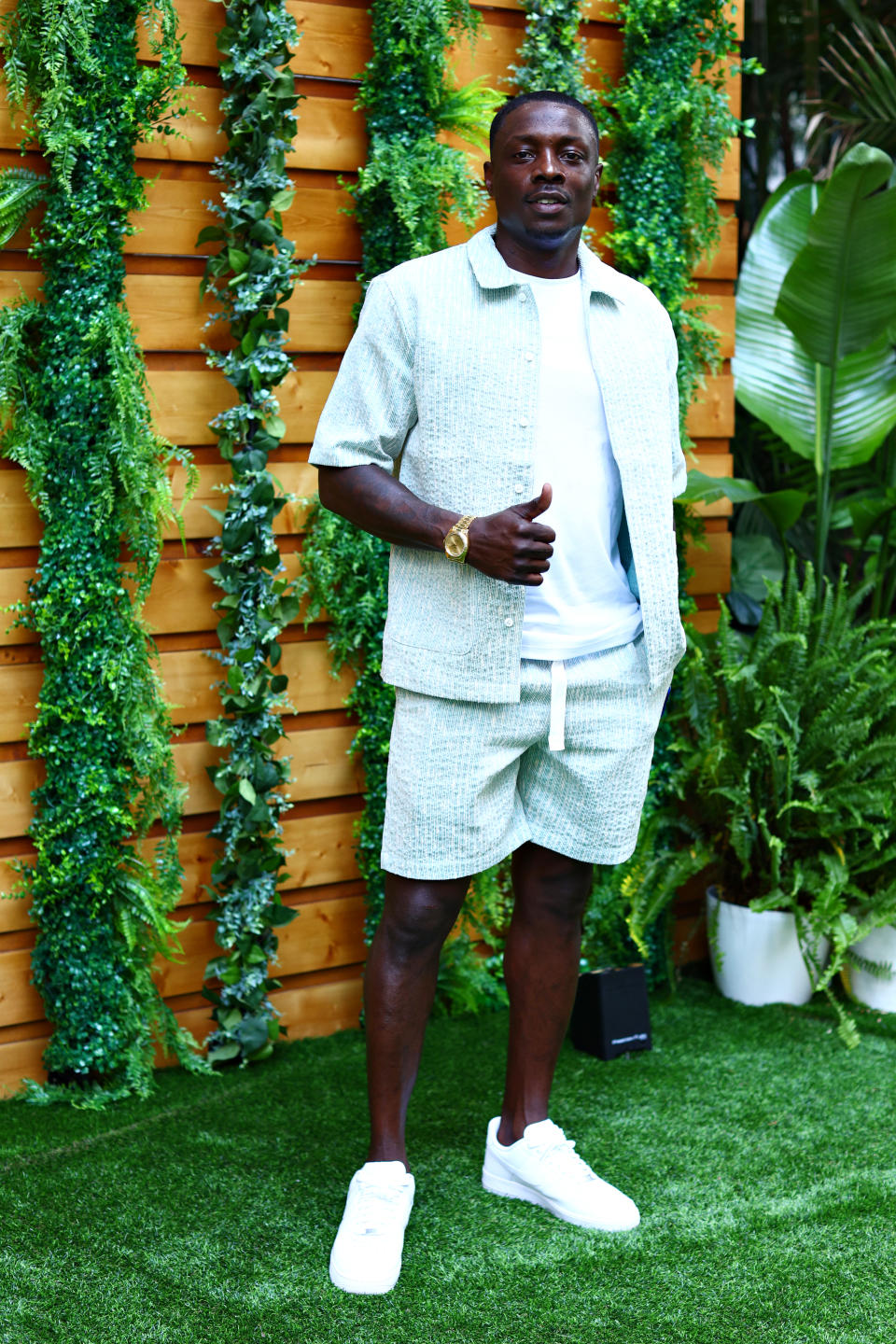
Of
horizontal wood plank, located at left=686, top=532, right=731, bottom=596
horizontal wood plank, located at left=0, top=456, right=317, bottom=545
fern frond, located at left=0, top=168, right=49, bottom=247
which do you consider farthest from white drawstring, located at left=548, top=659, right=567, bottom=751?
horizontal wood plank, located at left=686, top=532, right=731, bottom=596

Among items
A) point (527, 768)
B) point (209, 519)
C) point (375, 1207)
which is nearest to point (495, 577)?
point (527, 768)

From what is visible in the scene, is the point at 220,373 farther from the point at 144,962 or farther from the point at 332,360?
the point at 144,962

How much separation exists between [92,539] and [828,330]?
1766 mm

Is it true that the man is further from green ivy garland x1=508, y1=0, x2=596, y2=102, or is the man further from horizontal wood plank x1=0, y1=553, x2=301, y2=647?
green ivy garland x1=508, y1=0, x2=596, y2=102

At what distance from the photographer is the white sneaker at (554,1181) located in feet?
6.51

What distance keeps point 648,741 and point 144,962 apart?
1112 mm

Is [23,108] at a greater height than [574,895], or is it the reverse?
[23,108]

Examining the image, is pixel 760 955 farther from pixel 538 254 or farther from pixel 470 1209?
pixel 538 254

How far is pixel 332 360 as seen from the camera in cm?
269

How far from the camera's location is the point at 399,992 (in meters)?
1.88

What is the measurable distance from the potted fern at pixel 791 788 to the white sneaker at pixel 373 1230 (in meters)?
1.09

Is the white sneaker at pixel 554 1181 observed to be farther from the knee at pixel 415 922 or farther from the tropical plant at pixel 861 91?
the tropical plant at pixel 861 91

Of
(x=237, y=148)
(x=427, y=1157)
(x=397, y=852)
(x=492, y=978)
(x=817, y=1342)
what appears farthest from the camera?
(x=492, y=978)

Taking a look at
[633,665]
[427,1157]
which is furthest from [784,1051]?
[633,665]
